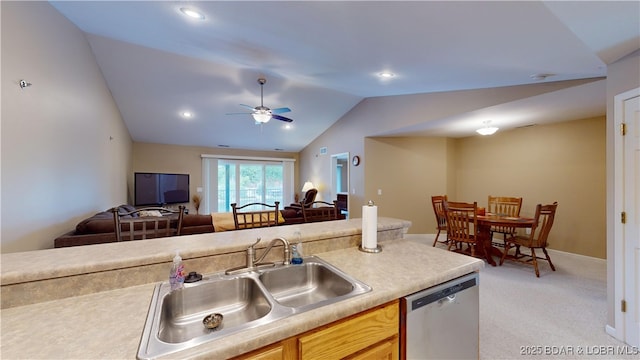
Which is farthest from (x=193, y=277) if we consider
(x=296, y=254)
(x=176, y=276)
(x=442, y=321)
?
(x=442, y=321)

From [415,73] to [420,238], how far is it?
3.61 metres

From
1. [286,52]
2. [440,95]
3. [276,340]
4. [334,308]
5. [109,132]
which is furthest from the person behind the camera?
[109,132]

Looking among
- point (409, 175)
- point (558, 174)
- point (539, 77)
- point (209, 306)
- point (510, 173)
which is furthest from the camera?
point (409, 175)

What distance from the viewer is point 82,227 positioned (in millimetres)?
2713

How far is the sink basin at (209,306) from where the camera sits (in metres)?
1.02

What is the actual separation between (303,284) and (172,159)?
22.9ft

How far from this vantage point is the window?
7418 mm

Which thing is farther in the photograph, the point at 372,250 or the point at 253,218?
the point at 253,218

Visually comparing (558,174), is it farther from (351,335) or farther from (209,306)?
(209,306)

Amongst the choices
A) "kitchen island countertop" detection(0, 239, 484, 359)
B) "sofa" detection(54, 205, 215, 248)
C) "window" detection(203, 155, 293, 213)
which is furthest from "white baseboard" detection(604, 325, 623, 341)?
"window" detection(203, 155, 293, 213)

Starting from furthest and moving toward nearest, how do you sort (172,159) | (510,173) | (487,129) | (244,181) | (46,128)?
(244,181) → (172,159) → (510,173) → (487,129) → (46,128)

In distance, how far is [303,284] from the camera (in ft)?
4.66

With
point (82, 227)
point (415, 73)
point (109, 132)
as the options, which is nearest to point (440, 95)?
point (415, 73)

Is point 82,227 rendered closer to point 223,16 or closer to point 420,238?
point 223,16
